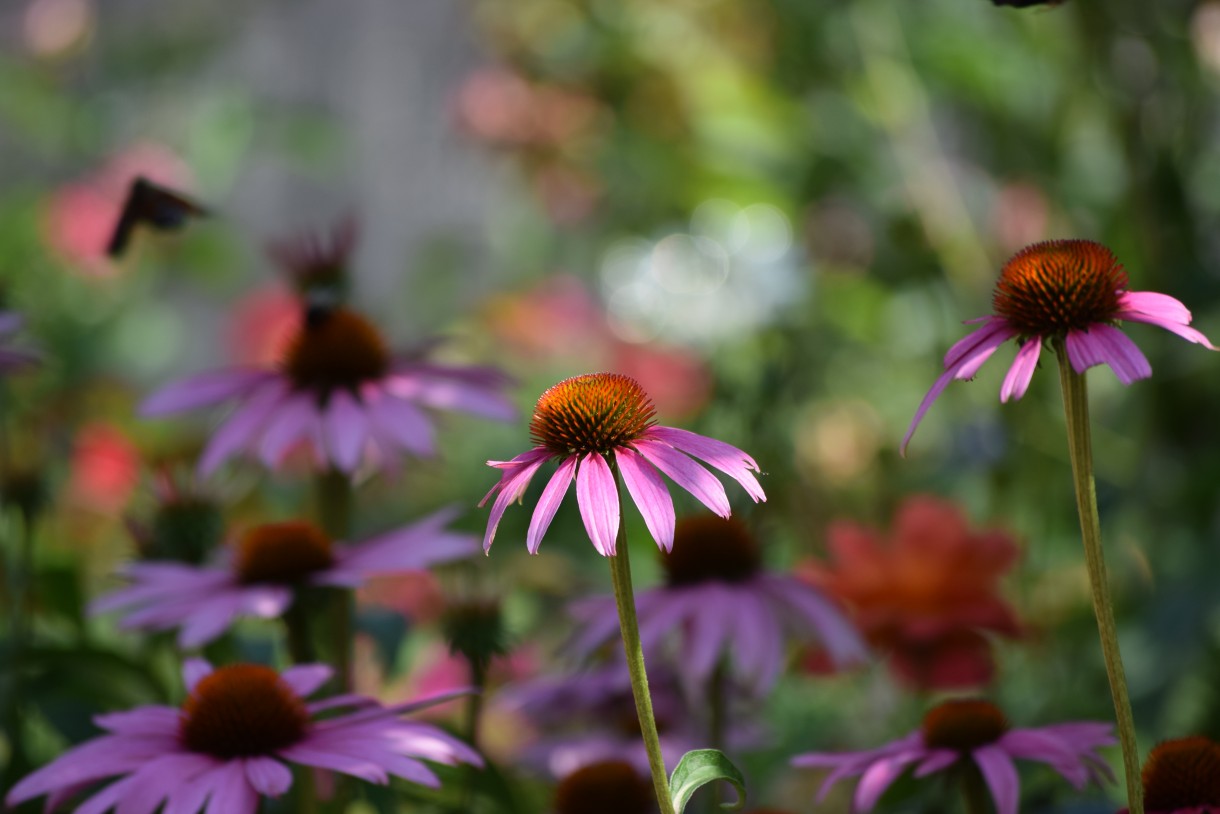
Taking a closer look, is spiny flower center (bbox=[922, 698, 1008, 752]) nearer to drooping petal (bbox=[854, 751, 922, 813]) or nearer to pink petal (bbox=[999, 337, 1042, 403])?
drooping petal (bbox=[854, 751, 922, 813])

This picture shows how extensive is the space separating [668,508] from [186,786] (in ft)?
0.73

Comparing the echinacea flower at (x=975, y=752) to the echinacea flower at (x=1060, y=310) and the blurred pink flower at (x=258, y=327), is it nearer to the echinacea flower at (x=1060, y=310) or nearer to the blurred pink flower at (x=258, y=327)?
the echinacea flower at (x=1060, y=310)

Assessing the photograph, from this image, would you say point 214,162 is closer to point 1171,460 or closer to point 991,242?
point 991,242

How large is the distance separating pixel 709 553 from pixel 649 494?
0.89ft

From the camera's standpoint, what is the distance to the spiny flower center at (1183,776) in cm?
49

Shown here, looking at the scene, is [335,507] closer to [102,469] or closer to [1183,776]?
[1183,776]

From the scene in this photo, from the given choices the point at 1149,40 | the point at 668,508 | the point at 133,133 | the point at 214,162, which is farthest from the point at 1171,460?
the point at 133,133

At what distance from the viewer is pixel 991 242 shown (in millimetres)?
1723

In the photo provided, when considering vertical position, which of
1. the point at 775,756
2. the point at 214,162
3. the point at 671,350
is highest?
the point at 214,162

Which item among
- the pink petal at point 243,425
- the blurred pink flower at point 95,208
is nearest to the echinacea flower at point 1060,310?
the pink petal at point 243,425

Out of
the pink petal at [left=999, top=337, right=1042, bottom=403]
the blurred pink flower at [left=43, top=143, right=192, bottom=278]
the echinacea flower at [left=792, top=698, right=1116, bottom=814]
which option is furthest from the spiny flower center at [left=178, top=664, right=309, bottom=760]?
the blurred pink flower at [left=43, top=143, right=192, bottom=278]

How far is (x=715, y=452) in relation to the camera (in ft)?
1.62

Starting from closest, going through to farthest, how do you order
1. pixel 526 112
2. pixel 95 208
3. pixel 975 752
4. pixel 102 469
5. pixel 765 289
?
pixel 975 752 → pixel 102 469 → pixel 765 289 → pixel 95 208 → pixel 526 112

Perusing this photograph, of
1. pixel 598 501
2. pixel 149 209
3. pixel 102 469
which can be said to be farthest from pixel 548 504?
pixel 102 469
